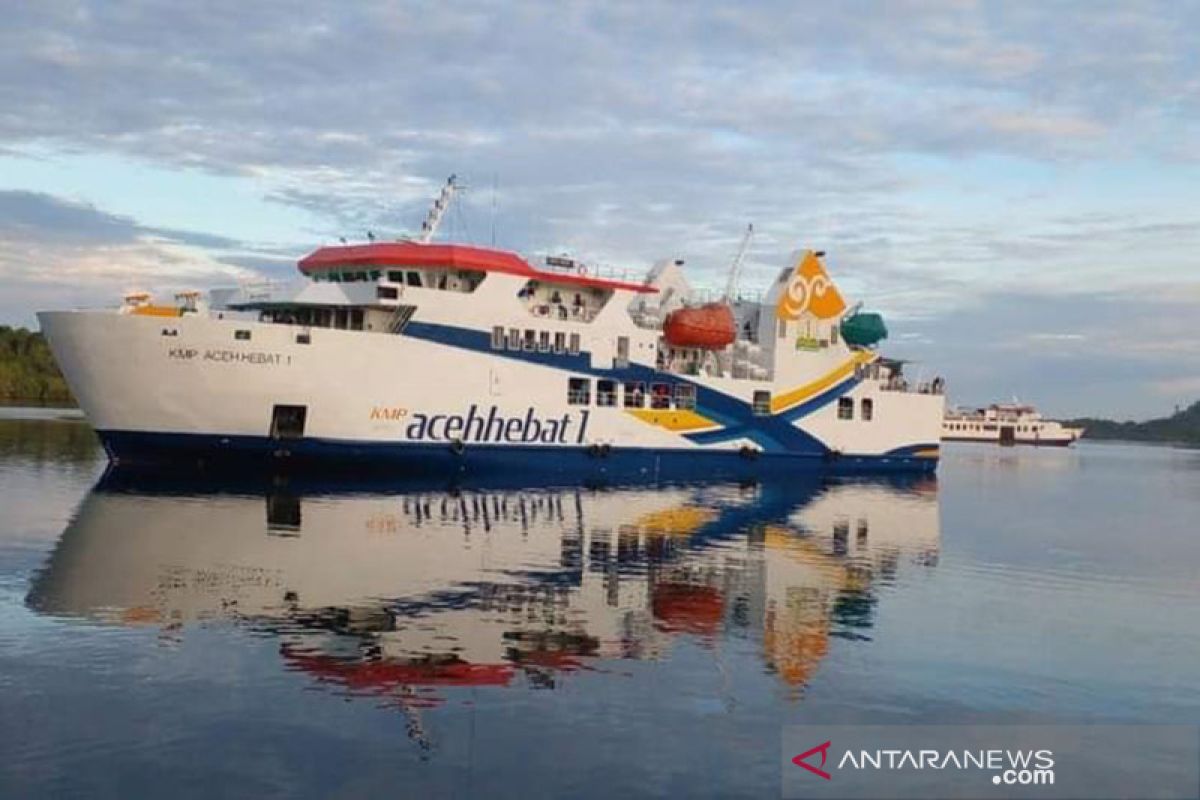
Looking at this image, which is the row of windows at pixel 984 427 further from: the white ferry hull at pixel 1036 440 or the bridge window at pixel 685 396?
the bridge window at pixel 685 396

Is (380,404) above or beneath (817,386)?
beneath

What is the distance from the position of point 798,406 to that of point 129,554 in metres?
35.8

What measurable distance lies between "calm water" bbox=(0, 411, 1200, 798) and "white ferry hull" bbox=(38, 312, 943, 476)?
4.21m

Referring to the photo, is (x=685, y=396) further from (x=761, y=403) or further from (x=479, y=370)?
(x=479, y=370)

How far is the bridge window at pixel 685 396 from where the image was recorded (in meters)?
47.1

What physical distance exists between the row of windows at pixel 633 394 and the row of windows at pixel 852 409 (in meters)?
9.79

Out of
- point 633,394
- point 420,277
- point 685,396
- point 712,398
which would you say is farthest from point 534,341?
point 712,398

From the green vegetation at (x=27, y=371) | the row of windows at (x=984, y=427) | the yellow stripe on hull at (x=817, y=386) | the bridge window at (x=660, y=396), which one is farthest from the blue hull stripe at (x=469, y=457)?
the row of windows at (x=984, y=427)

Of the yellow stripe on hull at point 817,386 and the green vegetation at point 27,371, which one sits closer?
the yellow stripe on hull at point 817,386

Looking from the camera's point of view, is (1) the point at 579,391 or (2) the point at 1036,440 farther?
(2) the point at 1036,440

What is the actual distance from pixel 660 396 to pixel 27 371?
99613 millimetres

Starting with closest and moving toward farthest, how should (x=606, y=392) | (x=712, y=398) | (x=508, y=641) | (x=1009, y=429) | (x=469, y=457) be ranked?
(x=508, y=641)
(x=469, y=457)
(x=606, y=392)
(x=712, y=398)
(x=1009, y=429)

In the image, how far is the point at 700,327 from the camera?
47281mm

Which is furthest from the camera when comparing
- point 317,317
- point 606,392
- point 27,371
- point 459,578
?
point 27,371
